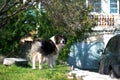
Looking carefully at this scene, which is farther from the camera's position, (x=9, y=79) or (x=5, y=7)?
(x=5, y=7)

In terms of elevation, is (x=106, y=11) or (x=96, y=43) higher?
(x=106, y=11)

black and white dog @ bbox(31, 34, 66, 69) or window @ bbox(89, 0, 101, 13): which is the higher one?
window @ bbox(89, 0, 101, 13)

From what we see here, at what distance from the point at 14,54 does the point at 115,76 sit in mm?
11391

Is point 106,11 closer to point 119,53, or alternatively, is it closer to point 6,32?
point 6,32

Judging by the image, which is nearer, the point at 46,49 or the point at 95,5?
the point at 46,49

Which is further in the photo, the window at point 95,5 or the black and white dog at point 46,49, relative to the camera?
the window at point 95,5

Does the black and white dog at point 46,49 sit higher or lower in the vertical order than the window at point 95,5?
lower

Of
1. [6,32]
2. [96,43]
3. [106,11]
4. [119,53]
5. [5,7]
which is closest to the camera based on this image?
[119,53]

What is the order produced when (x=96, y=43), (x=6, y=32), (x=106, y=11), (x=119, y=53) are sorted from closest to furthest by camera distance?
(x=119, y=53), (x=6, y=32), (x=96, y=43), (x=106, y=11)

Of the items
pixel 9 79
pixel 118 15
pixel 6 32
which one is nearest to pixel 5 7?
pixel 9 79

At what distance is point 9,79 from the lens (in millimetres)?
13883

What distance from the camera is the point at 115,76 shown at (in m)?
14.7

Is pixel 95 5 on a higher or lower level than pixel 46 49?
higher

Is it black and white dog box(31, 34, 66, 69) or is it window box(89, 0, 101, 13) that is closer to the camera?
black and white dog box(31, 34, 66, 69)
